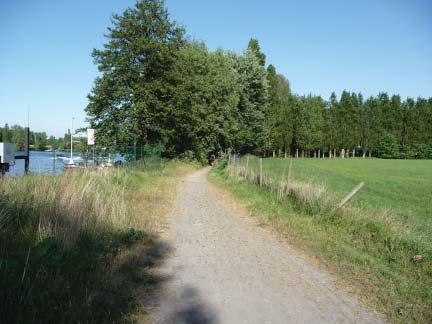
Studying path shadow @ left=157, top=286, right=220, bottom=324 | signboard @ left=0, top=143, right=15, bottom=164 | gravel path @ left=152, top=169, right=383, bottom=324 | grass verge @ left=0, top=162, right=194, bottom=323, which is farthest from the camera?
signboard @ left=0, top=143, right=15, bottom=164

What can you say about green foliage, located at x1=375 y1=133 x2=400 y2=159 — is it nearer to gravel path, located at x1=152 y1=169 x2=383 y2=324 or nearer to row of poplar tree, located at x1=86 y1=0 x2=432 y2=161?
row of poplar tree, located at x1=86 y1=0 x2=432 y2=161

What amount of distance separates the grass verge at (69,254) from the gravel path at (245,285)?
482mm

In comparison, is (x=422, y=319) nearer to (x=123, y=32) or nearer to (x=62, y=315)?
(x=62, y=315)

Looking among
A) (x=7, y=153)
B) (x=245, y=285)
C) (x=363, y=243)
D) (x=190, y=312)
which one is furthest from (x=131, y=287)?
(x=7, y=153)

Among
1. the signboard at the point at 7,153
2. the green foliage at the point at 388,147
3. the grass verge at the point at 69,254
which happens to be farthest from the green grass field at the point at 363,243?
the green foliage at the point at 388,147

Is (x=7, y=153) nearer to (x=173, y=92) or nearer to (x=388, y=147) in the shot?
(x=173, y=92)

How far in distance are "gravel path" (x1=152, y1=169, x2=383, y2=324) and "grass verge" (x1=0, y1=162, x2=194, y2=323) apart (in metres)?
0.48

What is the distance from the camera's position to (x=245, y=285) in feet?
18.7

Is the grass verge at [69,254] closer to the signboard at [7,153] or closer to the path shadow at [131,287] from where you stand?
the path shadow at [131,287]

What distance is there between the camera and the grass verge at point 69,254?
4.12m

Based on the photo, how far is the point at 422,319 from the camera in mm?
4809

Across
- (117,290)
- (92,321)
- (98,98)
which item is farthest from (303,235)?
(98,98)

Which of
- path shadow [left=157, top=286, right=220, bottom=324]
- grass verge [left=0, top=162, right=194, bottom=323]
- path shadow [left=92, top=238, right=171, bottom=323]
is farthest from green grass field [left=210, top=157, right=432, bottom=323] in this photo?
grass verge [left=0, top=162, right=194, bottom=323]

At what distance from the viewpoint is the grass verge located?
4117 mm
